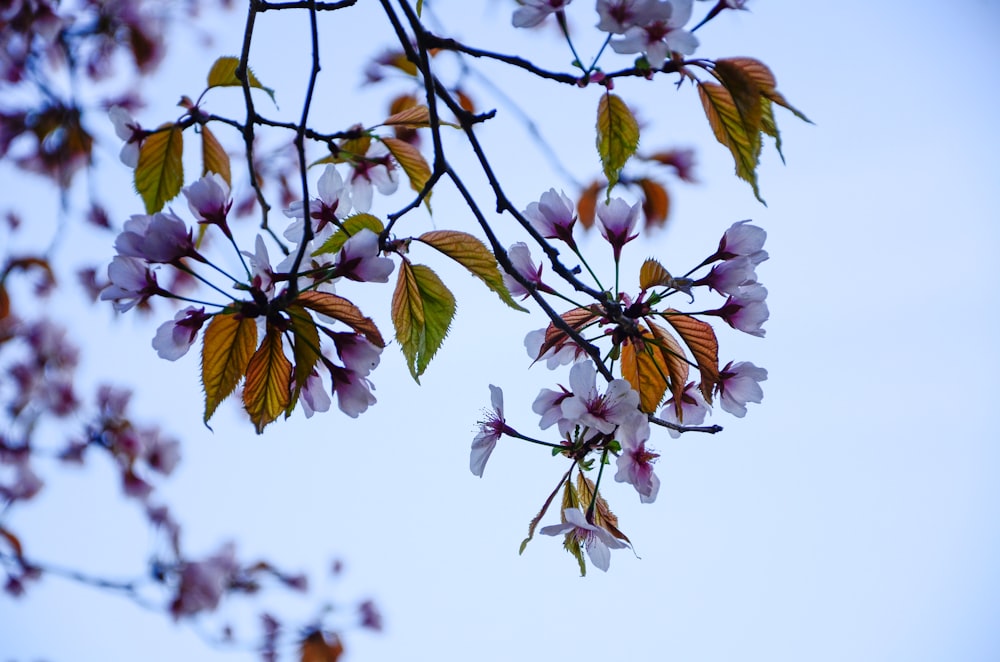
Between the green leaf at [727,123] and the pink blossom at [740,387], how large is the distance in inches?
7.4

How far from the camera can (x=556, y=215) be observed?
0.81 m

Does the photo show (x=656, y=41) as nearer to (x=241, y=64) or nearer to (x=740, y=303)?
(x=740, y=303)

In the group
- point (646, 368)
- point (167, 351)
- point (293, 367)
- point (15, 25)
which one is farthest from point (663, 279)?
point (15, 25)

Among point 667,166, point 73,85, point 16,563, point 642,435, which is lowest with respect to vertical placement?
point 642,435

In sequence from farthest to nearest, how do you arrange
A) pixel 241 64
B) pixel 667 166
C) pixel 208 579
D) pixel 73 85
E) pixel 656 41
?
1. pixel 208 579
2. pixel 73 85
3. pixel 667 166
4. pixel 241 64
5. pixel 656 41

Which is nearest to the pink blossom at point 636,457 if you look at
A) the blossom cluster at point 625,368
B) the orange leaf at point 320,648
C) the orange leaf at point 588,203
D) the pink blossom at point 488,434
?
the blossom cluster at point 625,368

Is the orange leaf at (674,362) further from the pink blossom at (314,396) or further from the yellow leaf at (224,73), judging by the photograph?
the yellow leaf at (224,73)

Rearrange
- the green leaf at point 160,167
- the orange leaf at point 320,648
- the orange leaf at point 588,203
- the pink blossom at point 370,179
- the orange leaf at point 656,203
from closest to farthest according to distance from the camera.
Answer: the green leaf at point 160,167 → the pink blossom at point 370,179 → the orange leaf at point 656,203 → the orange leaf at point 588,203 → the orange leaf at point 320,648

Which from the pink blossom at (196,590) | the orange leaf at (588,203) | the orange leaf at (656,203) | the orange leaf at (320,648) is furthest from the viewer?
the orange leaf at (320,648)

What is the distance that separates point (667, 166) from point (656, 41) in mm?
1028

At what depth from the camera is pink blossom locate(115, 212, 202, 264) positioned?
0.67 m

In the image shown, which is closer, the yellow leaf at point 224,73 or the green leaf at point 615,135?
the green leaf at point 615,135

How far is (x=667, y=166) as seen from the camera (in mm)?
1657

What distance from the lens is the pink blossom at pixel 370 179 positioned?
1090 mm
